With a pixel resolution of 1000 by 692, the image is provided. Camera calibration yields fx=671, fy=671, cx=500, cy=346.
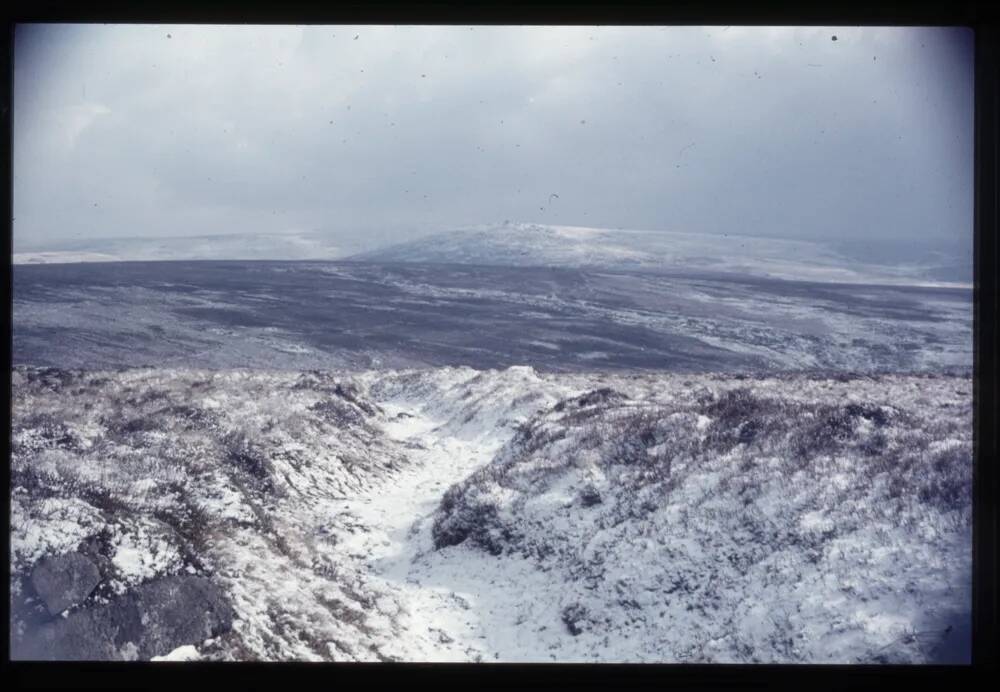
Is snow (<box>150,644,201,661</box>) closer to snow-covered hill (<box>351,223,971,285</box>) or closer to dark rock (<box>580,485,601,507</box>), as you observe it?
dark rock (<box>580,485,601,507</box>)

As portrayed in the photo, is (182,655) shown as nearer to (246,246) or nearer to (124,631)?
(124,631)

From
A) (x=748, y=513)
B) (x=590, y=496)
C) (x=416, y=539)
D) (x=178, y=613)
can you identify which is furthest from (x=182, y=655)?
(x=748, y=513)

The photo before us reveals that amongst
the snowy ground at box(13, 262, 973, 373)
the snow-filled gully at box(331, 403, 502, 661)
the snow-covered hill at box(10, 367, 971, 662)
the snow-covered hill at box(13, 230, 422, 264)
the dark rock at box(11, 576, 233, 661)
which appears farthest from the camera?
the snowy ground at box(13, 262, 973, 373)

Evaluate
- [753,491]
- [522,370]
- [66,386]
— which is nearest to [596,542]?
[753,491]

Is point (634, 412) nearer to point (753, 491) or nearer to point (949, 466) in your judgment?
point (753, 491)

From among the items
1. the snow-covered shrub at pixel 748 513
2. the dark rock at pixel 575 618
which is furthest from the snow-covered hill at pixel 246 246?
the dark rock at pixel 575 618

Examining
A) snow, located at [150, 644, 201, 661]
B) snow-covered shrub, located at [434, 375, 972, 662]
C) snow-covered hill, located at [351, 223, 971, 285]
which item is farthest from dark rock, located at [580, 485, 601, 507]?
snow, located at [150, 644, 201, 661]
